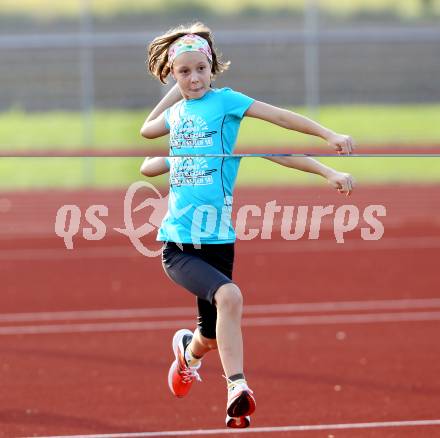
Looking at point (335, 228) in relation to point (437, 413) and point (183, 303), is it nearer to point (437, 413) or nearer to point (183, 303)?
point (183, 303)

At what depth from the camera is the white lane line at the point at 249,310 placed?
10.2m

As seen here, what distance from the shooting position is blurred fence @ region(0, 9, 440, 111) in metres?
25.6

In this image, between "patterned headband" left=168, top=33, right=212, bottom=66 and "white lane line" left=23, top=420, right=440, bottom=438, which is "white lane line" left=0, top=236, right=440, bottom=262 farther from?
"patterned headband" left=168, top=33, right=212, bottom=66

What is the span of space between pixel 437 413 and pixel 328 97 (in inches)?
922

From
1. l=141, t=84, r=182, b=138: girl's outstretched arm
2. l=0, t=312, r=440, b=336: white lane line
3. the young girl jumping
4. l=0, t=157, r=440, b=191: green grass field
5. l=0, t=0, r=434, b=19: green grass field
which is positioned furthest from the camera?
l=0, t=0, r=434, b=19: green grass field

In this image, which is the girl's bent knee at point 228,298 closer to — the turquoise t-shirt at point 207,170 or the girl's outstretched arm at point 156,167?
the turquoise t-shirt at point 207,170

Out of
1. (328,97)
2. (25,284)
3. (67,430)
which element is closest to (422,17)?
(328,97)

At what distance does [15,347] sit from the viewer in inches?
349

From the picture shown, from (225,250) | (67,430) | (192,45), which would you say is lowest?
(67,430)

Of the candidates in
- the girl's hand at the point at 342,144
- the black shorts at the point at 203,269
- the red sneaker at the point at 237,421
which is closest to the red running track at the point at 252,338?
the black shorts at the point at 203,269

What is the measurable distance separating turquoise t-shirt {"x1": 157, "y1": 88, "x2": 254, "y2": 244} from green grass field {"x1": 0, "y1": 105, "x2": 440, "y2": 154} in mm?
16432

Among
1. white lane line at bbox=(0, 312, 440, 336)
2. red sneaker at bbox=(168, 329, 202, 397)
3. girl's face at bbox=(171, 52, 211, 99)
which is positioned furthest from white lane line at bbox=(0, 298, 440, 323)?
girl's face at bbox=(171, 52, 211, 99)

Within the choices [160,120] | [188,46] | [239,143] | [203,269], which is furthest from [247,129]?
[203,269]

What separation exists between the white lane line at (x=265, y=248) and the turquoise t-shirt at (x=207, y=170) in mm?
8347
